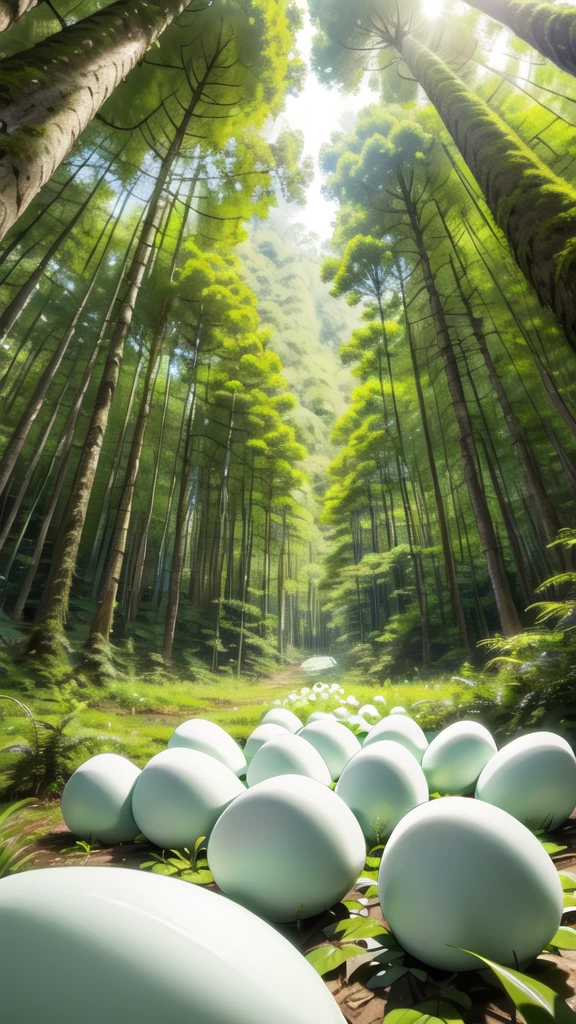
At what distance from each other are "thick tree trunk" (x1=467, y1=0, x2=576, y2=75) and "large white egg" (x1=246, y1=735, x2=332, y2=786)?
4.29m

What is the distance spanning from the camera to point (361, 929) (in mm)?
904

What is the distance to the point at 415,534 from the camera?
6.29 meters

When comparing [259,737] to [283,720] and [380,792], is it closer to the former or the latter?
[283,720]

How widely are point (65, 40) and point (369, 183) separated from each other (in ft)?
17.8

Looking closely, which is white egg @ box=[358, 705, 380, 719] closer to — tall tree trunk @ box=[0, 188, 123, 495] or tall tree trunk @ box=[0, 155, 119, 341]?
tall tree trunk @ box=[0, 188, 123, 495]

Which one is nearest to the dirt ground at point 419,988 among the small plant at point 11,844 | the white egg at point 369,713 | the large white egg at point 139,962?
the large white egg at point 139,962

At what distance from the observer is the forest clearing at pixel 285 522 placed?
76 cm

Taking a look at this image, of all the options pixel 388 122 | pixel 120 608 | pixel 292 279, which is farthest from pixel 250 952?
pixel 292 279

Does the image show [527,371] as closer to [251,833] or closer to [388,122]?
[388,122]

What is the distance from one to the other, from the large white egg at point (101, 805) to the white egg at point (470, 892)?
3.41 feet

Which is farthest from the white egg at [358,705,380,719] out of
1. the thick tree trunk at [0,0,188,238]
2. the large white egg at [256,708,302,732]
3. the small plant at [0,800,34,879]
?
the thick tree trunk at [0,0,188,238]

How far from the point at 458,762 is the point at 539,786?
407mm

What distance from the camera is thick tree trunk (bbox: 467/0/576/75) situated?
2967mm

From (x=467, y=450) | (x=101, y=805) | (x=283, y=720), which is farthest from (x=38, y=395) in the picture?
(x=467, y=450)
